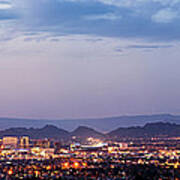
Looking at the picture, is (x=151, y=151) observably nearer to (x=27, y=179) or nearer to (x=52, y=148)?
(x=52, y=148)

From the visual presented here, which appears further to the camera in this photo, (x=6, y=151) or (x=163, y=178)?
(x=6, y=151)

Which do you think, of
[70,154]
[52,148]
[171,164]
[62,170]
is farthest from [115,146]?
[62,170]

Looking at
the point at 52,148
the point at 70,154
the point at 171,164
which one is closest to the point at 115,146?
the point at 52,148

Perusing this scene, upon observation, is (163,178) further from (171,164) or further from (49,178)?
(171,164)

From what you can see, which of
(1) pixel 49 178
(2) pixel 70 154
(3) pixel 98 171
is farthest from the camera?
(2) pixel 70 154

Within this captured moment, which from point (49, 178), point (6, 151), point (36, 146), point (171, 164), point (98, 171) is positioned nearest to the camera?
point (49, 178)

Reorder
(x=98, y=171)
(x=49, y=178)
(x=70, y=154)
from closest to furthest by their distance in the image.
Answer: (x=49, y=178) → (x=98, y=171) → (x=70, y=154)

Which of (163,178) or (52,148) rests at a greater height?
(52,148)

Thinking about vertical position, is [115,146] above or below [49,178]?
above

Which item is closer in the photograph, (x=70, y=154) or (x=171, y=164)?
(x=171, y=164)
